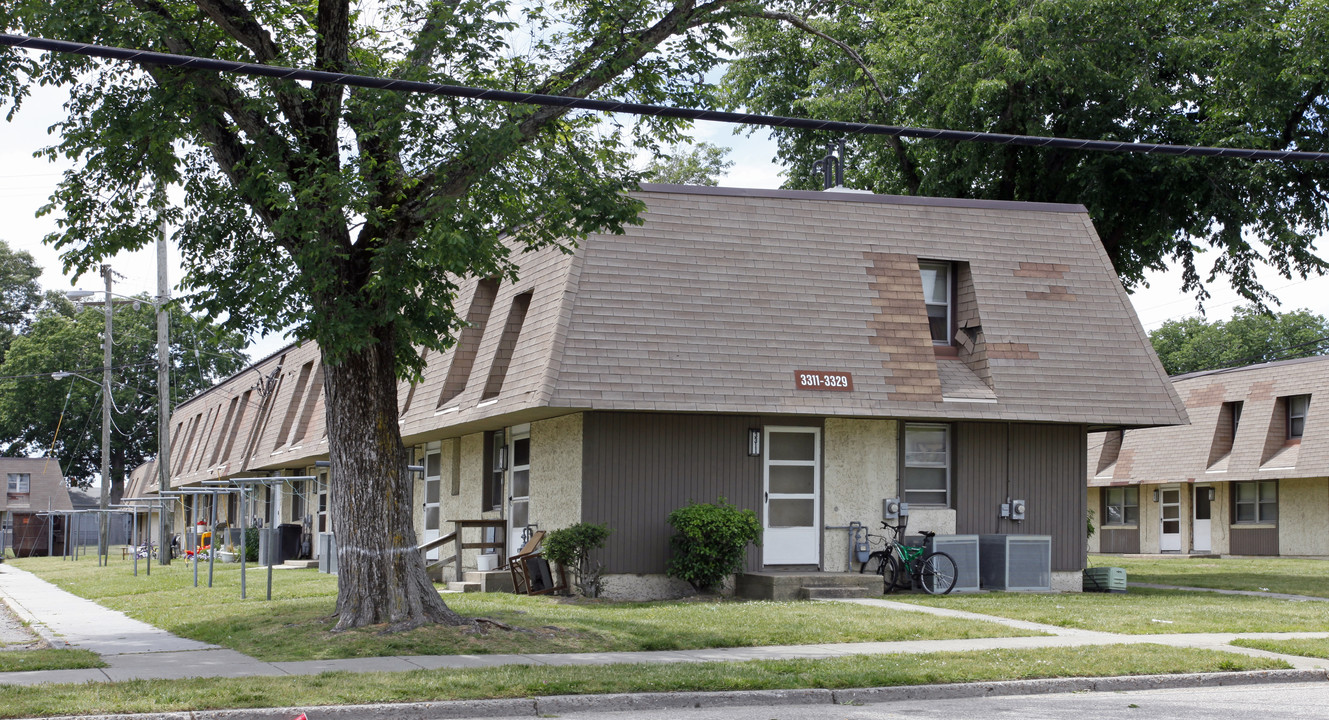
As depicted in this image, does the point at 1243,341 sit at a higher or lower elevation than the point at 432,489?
higher

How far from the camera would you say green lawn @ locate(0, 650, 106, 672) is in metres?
11.0

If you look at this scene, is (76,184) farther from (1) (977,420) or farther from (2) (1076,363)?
(2) (1076,363)

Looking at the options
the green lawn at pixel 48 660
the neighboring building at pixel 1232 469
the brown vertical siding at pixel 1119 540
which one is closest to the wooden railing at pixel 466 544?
the green lawn at pixel 48 660

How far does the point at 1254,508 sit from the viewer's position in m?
38.4

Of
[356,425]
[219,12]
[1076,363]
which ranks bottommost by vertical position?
[356,425]

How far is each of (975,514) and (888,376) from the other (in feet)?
9.69

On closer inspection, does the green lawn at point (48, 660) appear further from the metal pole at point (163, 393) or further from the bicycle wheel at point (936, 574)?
the metal pole at point (163, 393)

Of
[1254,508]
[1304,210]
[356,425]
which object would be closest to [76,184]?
[356,425]

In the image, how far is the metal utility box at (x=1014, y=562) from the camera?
19.9 m

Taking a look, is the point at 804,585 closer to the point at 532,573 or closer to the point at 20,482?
the point at 532,573

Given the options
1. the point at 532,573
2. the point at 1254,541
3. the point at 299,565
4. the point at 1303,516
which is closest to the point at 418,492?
the point at 299,565

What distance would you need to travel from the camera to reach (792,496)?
19.7 metres

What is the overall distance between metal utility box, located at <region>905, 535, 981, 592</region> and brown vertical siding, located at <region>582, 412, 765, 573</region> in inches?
117

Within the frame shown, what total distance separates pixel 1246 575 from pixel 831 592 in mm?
12143
